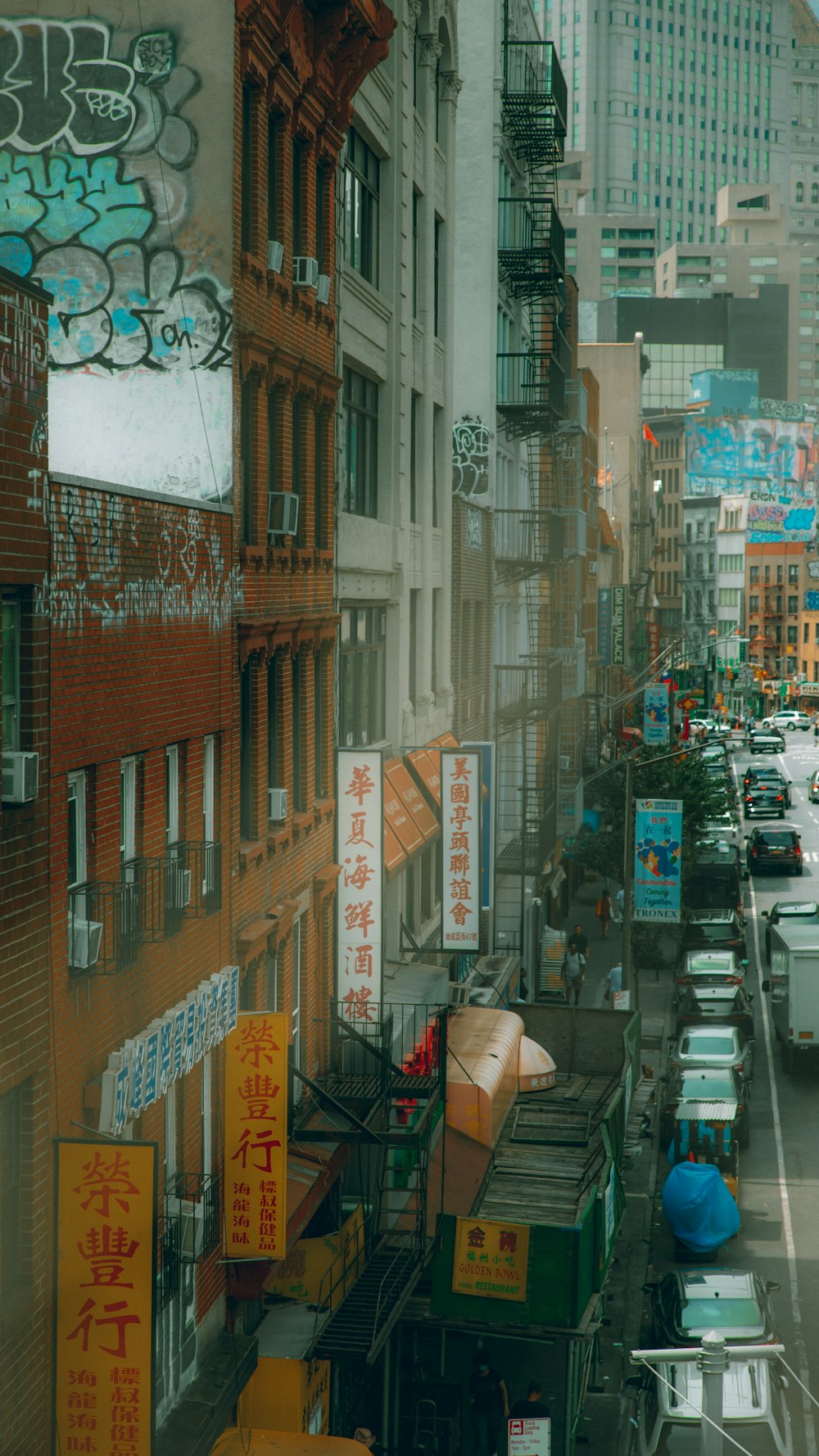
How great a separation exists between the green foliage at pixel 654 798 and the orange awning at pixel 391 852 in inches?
1006

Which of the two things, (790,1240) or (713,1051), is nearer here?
(790,1240)

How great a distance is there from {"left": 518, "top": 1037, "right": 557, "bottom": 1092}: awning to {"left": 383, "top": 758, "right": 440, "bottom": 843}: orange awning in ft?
11.9

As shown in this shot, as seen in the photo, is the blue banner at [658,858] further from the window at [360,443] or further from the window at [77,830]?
the window at [77,830]

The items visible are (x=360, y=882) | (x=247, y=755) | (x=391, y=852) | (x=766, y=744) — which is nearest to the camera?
(x=247, y=755)

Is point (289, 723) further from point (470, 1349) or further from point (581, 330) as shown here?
point (581, 330)

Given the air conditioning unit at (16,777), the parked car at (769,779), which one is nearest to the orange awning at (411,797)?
the air conditioning unit at (16,777)

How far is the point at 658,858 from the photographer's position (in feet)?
121

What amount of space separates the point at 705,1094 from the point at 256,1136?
16.5 meters

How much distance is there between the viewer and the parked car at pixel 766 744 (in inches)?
4454

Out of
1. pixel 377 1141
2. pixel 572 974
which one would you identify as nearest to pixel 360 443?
pixel 377 1141

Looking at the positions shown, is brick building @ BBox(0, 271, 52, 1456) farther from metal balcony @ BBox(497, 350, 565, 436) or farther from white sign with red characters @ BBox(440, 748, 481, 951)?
metal balcony @ BBox(497, 350, 565, 436)

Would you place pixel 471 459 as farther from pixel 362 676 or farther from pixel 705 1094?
pixel 705 1094

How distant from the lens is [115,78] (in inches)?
704

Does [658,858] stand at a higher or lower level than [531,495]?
lower
